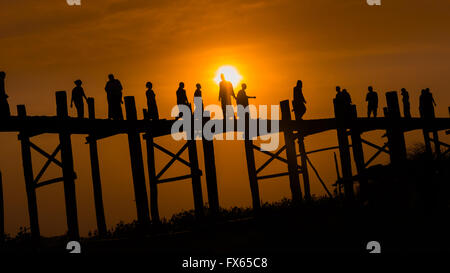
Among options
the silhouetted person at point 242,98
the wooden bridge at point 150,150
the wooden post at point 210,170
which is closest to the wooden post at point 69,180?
the wooden bridge at point 150,150

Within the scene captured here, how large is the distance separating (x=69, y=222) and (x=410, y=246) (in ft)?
26.8

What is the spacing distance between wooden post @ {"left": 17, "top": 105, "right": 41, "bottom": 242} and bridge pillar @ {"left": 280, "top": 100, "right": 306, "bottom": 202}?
6.97m

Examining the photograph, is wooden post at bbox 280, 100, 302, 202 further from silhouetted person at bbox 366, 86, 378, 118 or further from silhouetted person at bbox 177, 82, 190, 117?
silhouetted person at bbox 366, 86, 378, 118

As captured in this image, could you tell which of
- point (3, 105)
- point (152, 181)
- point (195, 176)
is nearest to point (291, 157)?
point (195, 176)

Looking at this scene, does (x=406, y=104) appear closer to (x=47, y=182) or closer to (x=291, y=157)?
(x=291, y=157)

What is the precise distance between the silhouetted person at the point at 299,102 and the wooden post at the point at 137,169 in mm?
4927

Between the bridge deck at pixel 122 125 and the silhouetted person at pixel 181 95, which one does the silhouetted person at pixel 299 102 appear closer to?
the bridge deck at pixel 122 125

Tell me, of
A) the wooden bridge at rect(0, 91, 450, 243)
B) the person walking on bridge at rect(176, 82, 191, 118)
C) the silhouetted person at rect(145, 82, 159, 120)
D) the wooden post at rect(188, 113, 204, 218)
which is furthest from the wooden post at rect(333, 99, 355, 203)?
the silhouetted person at rect(145, 82, 159, 120)

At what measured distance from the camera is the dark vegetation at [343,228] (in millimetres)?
14570
